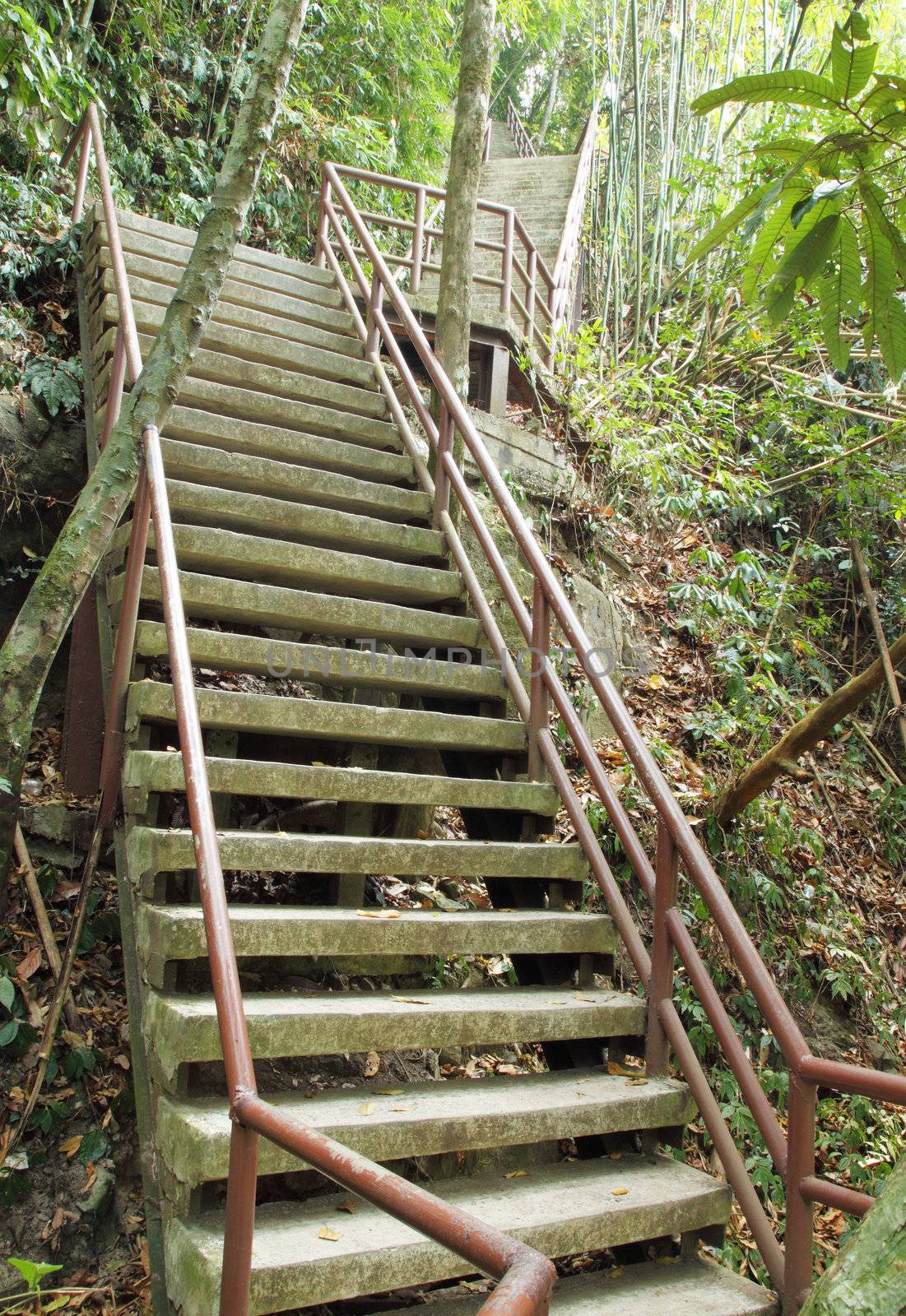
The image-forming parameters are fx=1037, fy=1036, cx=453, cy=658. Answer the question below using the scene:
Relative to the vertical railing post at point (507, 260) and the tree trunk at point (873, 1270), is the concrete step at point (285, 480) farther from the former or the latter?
the vertical railing post at point (507, 260)

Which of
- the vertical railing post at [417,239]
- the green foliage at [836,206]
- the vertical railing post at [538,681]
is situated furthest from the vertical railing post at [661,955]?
the vertical railing post at [417,239]

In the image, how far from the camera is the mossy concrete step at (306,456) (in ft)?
16.6

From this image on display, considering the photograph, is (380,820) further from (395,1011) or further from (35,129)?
(35,129)

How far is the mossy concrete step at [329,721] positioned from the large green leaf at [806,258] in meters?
2.12

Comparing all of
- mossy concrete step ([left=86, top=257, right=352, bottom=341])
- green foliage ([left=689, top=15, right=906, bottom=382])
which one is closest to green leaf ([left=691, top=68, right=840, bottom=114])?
green foliage ([left=689, top=15, right=906, bottom=382])

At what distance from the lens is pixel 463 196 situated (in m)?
5.75

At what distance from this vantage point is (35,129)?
6.49 meters

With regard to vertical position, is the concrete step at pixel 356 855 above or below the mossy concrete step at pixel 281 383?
below

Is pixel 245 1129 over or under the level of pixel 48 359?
under

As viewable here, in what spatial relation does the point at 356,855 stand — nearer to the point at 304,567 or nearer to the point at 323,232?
the point at 304,567

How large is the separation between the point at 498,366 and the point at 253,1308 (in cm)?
789

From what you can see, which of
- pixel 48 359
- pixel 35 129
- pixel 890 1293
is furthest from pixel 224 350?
pixel 890 1293

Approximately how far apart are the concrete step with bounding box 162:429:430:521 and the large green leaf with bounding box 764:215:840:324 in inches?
130

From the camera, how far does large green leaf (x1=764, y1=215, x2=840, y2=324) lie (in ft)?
6.05
